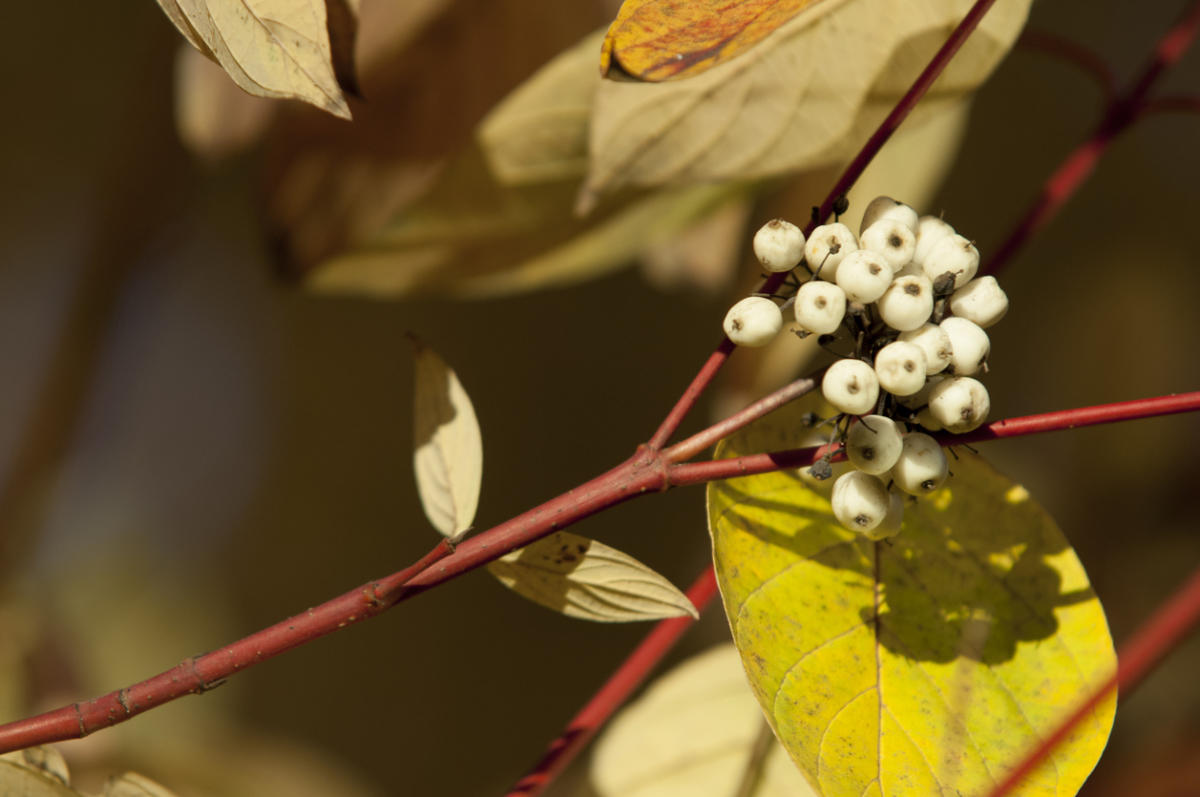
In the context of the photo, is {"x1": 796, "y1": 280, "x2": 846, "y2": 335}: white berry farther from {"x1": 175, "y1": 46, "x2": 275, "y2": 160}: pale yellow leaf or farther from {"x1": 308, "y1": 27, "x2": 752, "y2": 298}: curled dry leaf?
{"x1": 175, "y1": 46, "x2": 275, "y2": 160}: pale yellow leaf

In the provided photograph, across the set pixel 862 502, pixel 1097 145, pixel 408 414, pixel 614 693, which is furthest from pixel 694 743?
pixel 408 414

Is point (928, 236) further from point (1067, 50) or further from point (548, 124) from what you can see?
point (1067, 50)

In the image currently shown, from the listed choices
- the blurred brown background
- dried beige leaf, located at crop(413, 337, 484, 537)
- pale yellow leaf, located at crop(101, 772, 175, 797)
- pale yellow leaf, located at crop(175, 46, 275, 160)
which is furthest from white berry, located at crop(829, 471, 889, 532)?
the blurred brown background

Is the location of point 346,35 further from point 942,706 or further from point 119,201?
point 119,201

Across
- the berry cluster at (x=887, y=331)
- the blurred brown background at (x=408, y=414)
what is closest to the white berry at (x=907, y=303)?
the berry cluster at (x=887, y=331)

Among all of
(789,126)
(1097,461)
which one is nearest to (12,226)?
(789,126)

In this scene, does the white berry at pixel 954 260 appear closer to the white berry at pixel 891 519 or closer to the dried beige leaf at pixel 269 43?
the white berry at pixel 891 519
